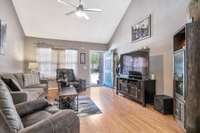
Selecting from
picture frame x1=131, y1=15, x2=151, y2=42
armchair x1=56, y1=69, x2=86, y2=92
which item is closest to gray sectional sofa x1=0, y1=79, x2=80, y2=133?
picture frame x1=131, y1=15, x2=151, y2=42

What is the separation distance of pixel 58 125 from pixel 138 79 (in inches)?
142

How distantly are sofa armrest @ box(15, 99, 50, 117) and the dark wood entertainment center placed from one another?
287 centimetres

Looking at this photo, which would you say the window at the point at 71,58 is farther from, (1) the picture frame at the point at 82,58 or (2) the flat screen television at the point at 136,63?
(2) the flat screen television at the point at 136,63

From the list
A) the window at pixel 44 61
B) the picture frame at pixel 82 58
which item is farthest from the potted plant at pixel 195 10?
the window at pixel 44 61

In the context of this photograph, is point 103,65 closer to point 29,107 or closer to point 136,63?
point 136,63

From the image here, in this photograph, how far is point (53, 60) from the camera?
7.49 metres

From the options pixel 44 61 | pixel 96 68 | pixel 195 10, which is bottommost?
pixel 96 68

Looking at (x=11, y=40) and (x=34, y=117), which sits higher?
(x=11, y=40)

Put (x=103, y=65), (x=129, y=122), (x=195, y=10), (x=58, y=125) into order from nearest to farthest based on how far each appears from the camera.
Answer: (x=58, y=125), (x=195, y=10), (x=129, y=122), (x=103, y=65)

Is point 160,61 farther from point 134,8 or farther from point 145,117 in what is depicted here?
point 134,8

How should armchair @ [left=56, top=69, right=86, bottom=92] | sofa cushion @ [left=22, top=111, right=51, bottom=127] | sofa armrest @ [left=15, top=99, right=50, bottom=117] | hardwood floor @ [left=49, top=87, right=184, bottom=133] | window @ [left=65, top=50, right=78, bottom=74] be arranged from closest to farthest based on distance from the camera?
sofa cushion @ [left=22, top=111, right=51, bottom=127], sofa armrest @ [left=15, top=99, right=50, bottom=117], hardwood floor @ [left=49, top=87, right=184, bottom=133], armchair @ [left=56, top=69, right=86, bottom=92], window @ [left=65, top=50, right=78, bottom=74]

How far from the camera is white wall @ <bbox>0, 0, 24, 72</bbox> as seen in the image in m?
4.50

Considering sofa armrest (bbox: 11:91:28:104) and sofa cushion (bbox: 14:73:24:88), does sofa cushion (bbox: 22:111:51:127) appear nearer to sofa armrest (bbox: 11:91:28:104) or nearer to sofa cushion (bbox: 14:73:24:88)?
sofa armrest (bbox: 11:91:28:104)

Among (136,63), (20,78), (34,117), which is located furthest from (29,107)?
(136,63)
